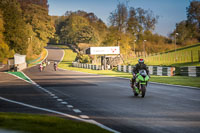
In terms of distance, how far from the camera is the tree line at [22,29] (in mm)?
98062

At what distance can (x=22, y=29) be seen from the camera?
4161 inches

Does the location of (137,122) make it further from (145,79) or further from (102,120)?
(145,79)

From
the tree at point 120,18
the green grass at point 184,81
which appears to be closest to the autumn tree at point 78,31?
the tree at point 120,18

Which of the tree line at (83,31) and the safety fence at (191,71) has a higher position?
the tree line at (83,31)

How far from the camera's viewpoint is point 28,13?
13388cm

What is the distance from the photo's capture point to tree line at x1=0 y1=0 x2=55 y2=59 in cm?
9806

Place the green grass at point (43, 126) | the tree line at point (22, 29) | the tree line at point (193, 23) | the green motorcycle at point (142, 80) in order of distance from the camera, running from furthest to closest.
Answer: the tree line at point (193, 23) → the tree line at point (22, 29) → the green motorcycle at point (142, 80) → the green grass at point (43, 126)

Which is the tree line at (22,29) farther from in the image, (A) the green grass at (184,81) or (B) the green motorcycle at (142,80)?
(B) the green motorcycle at (142,80)

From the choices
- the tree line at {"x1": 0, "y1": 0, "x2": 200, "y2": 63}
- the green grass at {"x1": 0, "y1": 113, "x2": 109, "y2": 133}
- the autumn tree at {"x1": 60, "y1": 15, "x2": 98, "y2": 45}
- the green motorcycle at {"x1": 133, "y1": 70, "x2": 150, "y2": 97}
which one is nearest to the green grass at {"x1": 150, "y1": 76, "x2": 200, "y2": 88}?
the green motorcycle at {"x1": 133, "y1": 70, "x2": 150, "y2": 97}

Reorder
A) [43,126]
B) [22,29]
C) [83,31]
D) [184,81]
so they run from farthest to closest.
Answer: [83,31] < [22,29] < [184,81] < [43,126]

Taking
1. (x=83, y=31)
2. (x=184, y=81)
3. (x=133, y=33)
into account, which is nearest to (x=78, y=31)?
(x=83, y=31)

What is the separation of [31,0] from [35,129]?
148m

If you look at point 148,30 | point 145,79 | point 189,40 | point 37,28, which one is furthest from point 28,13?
point 145,79

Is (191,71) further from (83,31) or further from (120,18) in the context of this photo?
(83,31)
